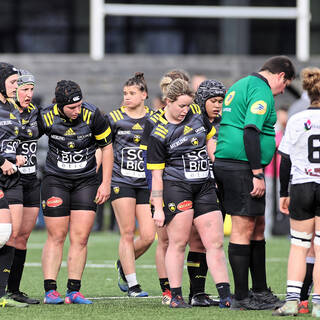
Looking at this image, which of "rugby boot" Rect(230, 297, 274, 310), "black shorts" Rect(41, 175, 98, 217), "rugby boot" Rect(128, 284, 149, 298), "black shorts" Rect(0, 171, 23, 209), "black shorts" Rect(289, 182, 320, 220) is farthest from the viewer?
"rugby boot" Rect(128, 284, 149, 298)

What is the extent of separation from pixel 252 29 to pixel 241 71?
2.28 meters

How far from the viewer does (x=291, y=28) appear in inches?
931

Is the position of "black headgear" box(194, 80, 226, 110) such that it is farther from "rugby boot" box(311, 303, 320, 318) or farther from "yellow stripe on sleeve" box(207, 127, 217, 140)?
"rugby boot" box(311, 303, 320, 318)

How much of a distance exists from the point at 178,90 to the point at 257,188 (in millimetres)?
1051

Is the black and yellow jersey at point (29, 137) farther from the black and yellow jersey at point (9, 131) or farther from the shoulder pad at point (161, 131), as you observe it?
the shoulder pad at point (161, 131)

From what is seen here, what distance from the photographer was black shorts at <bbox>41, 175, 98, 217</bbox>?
888 centimetres

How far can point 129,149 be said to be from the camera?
390 inches

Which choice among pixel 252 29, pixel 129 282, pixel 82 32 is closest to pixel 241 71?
pixel 252 29

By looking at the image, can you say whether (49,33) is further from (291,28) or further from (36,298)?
(36,298)

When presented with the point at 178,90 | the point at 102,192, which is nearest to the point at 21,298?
the point at 102,192

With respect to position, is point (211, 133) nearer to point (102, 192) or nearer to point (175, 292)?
point (102, 192)

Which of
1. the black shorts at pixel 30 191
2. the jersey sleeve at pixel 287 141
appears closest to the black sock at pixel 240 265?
the jersey sleeve at pixel 287 141

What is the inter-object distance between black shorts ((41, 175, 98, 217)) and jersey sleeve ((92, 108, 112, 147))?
35 centimetres

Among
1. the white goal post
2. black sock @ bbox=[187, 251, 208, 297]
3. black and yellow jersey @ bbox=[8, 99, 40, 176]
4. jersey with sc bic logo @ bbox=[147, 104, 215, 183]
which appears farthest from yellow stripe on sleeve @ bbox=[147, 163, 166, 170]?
the white goal post
